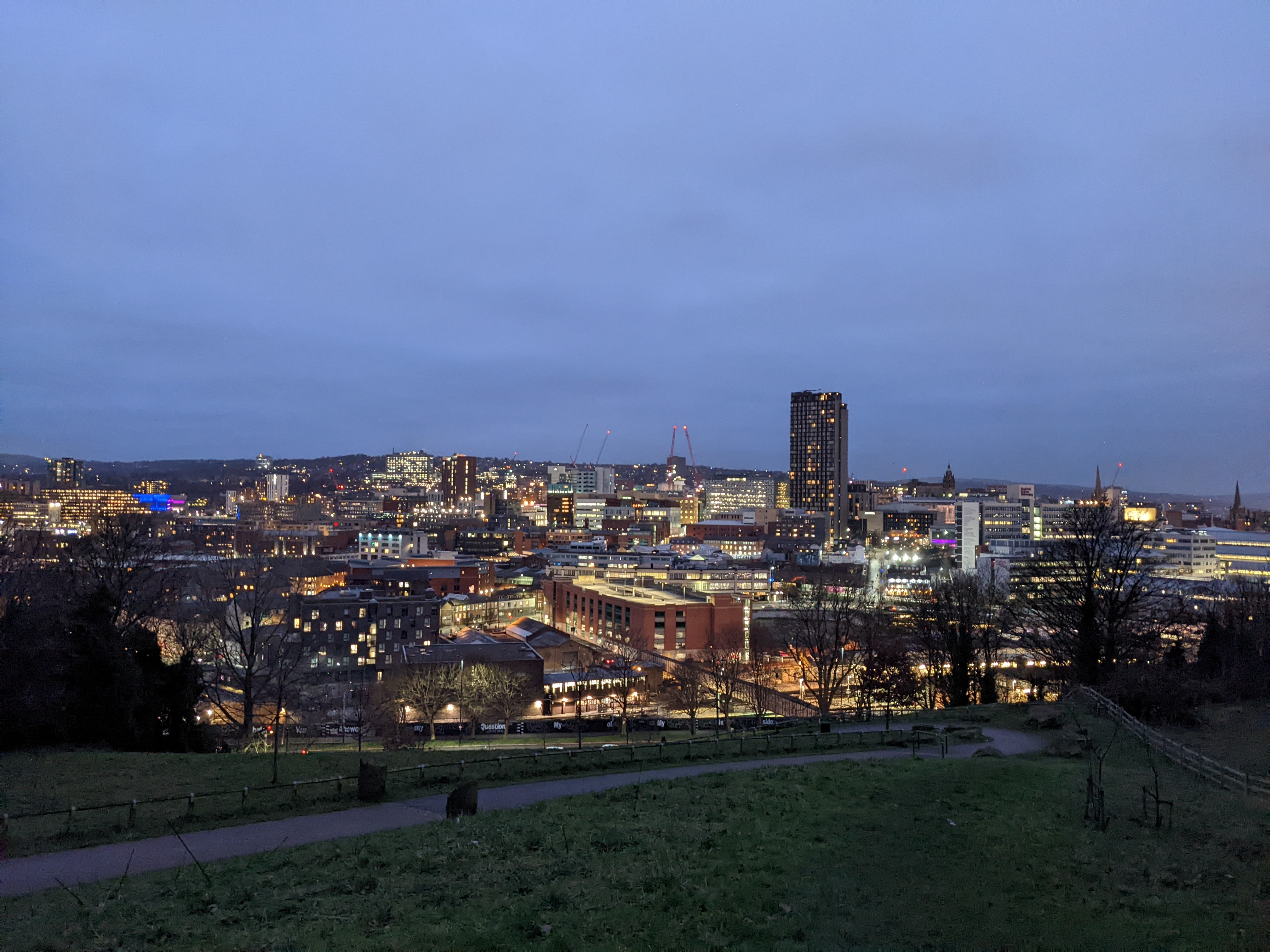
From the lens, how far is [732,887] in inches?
306

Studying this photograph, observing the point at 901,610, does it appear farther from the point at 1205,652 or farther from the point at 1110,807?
the point at 1110,807

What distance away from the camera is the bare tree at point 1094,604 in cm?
2541

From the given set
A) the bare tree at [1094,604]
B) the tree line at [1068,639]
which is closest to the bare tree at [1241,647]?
the tree line at [1068,639]

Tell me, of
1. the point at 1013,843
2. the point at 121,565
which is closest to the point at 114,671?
the point at 121,565

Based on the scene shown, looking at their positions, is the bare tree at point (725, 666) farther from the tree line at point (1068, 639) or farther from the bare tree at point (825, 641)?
the tree line at point (1068, 639)

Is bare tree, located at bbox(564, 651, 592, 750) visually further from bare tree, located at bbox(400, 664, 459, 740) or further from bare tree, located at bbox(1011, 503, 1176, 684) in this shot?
bare tree, located at bbox(1011, 503, 1176, 684)

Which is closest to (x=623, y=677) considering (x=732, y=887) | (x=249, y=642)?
(x=249, y=642)

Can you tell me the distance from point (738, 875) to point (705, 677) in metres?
39.2

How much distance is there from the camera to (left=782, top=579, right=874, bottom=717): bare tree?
30.4m

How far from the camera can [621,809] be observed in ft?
37.1

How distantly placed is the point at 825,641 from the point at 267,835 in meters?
26.5

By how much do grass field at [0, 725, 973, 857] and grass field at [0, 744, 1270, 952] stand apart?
8.41 ft

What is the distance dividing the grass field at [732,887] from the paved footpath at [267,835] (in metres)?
0.73

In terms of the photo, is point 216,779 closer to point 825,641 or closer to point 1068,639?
point 825,641
